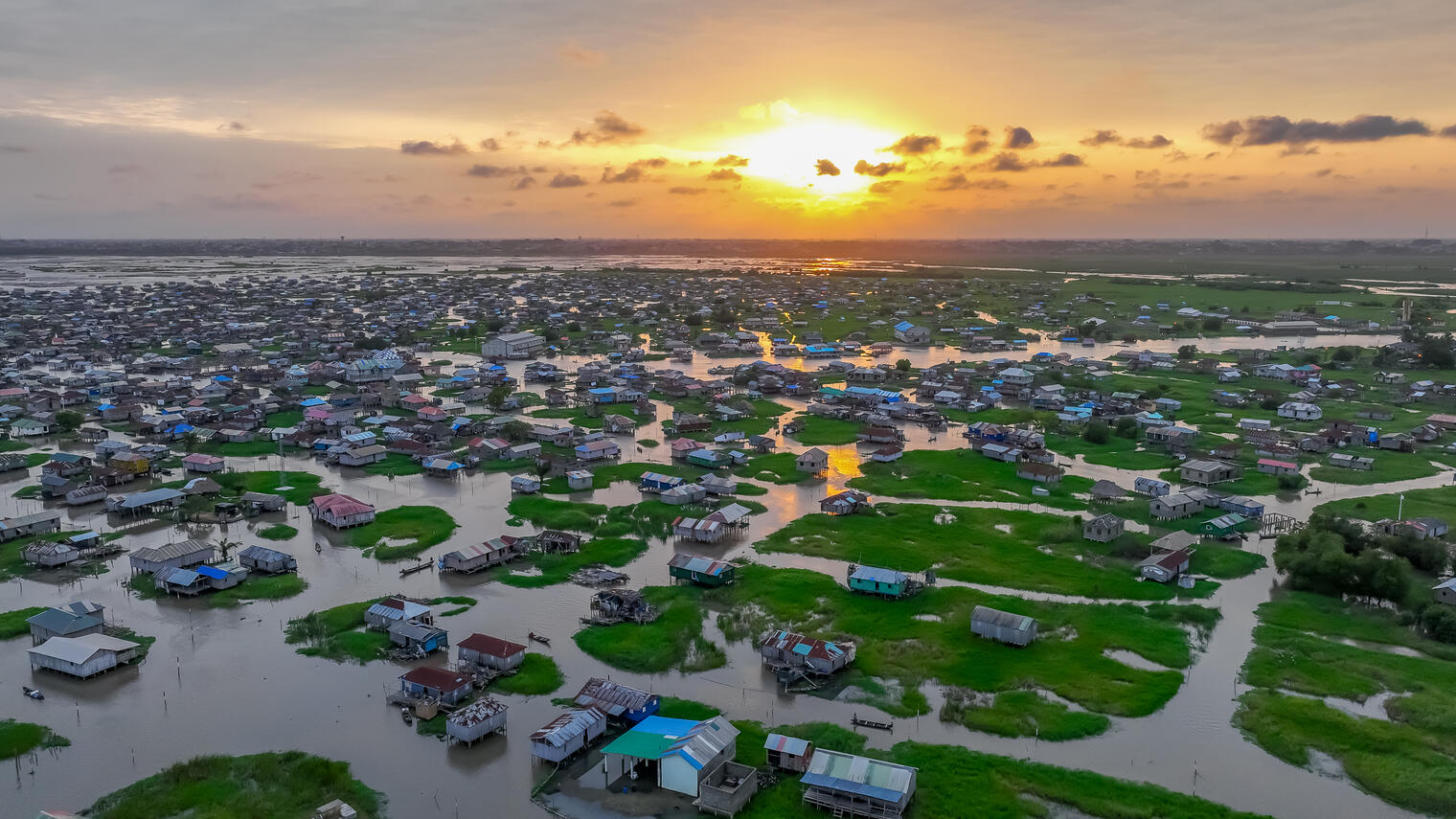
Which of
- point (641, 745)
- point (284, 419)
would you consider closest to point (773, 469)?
point (641, 745)

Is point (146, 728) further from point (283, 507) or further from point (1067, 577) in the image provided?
point (1067, 577)

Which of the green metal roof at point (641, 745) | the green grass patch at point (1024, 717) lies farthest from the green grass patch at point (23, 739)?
the green grass patch at point (1024, 717)

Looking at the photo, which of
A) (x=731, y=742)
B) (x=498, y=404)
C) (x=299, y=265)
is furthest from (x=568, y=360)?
(x=299, y=265)

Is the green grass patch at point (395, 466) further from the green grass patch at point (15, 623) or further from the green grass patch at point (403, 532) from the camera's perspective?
the green grass patch at point (15, 623)

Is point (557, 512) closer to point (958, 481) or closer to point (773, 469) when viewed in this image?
point (773, 469)

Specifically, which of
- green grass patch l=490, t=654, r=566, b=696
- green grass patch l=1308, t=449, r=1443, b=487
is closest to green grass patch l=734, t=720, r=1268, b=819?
green grass patch l=490, t=654, r=566, b=696

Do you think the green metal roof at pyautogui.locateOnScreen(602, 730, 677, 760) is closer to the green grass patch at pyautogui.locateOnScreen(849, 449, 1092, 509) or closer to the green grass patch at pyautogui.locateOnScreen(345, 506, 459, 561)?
the green grass patch at pyautogui.locateOnScreen(345, 506, 459, 561)
